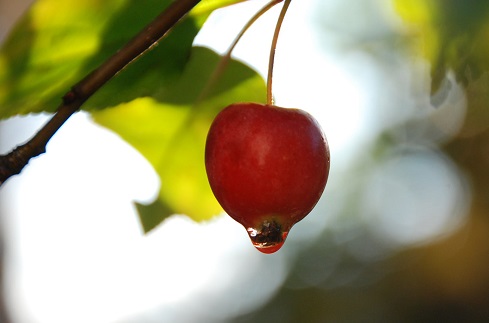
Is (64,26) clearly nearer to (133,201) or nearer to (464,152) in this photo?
(133,201)

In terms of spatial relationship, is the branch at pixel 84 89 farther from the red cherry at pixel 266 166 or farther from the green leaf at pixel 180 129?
the green leaf at pixel 180 129

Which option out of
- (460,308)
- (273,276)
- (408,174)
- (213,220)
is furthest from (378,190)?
(213,220)

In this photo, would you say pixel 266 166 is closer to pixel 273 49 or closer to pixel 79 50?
pixel 273 49

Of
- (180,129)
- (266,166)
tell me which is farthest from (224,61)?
(266,166)

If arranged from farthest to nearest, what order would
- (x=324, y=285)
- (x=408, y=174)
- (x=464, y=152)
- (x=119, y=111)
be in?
(x=324, y=285), (x=408, y=174), (x=464, y=152), (x=119, y=111)

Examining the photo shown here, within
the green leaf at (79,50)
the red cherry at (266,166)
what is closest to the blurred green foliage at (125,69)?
the green leaf at (79,50)
